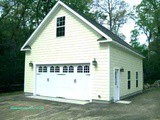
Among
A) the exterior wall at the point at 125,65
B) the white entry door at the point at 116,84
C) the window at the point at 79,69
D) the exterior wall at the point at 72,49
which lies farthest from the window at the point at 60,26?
the white entry door at the point at 116,84

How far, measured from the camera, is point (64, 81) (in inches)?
561

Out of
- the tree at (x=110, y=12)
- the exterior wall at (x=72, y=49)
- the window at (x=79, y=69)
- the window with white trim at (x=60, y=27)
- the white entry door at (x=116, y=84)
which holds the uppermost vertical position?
the tree at (x=110, y=12)

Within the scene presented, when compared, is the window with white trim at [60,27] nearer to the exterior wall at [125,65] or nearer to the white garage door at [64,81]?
the white garage door at [64,81]

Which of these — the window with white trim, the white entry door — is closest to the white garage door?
the white entry door

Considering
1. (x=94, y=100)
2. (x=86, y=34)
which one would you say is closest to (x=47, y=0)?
(x=86, y=34)

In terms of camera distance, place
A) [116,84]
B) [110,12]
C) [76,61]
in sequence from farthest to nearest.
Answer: [110,12], [76,61], [116,84]

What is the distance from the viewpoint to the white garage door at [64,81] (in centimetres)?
1323

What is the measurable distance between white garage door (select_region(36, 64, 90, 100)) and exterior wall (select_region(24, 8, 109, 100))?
1.65ft

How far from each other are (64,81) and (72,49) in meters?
2.30

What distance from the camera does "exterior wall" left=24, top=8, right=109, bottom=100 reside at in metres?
12.3

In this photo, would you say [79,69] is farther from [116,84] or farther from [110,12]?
[110,12]

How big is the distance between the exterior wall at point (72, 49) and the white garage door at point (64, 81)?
0.50 meters

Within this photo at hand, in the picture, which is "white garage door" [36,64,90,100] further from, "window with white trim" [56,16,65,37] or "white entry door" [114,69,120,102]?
"window with white trim" [56,16,65,37]

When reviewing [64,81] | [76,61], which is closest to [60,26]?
[76,61]
